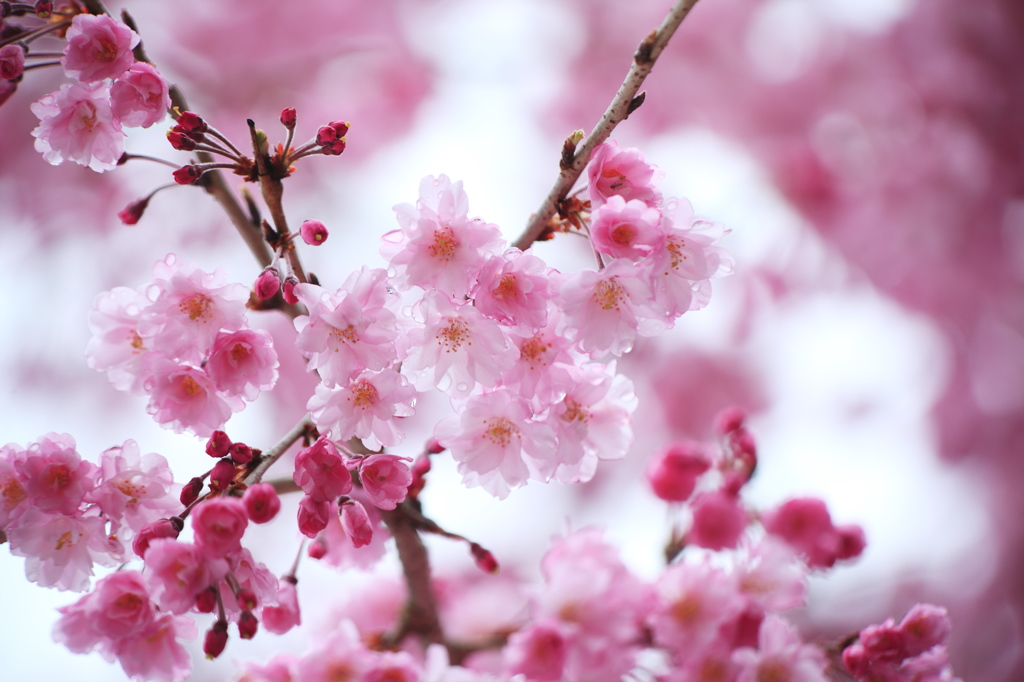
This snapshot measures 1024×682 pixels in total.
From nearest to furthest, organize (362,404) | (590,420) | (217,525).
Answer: (217,525)
(362,404)
(590,420)

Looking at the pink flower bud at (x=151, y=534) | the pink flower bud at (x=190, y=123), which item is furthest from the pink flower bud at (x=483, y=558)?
the pink flower bud at (x=190, y=123)

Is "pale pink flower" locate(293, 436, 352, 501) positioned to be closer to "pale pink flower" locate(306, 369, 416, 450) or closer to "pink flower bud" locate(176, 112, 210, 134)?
"pale pink flower" locate(306, 369, 416, 450)

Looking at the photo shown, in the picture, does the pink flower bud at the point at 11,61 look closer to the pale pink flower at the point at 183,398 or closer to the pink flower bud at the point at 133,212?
the pink flower bud at the point at 133,212

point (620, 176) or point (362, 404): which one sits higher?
point (620, 176)

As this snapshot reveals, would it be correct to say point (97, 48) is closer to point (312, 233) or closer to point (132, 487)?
point (312, 233)

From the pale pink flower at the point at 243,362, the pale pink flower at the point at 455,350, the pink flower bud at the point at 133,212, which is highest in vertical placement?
the pink flower bud at the point at 133,212

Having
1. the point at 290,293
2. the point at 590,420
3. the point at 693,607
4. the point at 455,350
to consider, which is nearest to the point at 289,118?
the point at 290,293

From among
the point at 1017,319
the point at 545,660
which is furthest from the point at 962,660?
the point at 545,660
